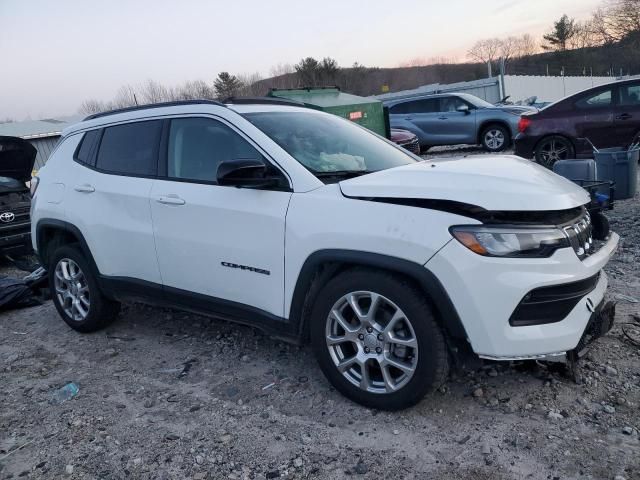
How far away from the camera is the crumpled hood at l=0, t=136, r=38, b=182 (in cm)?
738

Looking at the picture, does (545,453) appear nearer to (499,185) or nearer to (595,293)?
(595,293)

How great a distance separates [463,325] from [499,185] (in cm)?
74

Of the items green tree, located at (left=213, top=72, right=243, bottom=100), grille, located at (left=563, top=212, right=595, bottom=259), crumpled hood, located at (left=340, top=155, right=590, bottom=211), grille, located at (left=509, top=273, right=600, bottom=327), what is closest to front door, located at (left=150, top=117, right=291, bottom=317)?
crumpled hood, located at (left=340, top=155, right=590, bottom=211)

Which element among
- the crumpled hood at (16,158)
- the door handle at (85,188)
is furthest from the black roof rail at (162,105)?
the crumpled hood at (16,158)

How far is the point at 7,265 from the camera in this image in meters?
7.82

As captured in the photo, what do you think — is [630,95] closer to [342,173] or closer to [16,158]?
[342,173]

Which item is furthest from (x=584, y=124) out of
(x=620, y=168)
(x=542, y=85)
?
(x=542, y=85)

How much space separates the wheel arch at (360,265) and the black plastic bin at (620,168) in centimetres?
533

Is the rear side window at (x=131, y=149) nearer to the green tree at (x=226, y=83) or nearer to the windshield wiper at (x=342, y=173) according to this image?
the windshield wiper at (x=342, y=173)

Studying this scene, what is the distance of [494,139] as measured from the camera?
1412 centimetres

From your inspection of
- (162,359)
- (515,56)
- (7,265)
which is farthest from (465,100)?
(515,56)

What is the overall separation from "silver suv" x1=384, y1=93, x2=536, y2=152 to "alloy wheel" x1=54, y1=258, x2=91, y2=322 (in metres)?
11.8

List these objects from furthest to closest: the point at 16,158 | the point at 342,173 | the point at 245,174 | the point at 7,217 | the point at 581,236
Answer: the point at 16,158 < the point at 7,217 < the point at 342,173 < the point at 245,174 < the point at 581,236

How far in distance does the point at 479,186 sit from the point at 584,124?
307 inches
